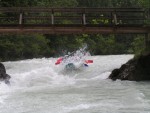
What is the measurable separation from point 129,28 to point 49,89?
5895 mm

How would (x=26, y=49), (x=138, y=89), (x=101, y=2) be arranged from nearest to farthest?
1. (x=138, y=89)
2. (x=26, y=49)
3. (x=101, y=2)

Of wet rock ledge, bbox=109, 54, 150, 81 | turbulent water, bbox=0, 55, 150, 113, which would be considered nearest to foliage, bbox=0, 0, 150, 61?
wet rock ledge, bbox=109, 54, 150, 81

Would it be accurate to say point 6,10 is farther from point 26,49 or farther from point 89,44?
point 89,44

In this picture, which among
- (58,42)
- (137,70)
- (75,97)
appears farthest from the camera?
(58,42)

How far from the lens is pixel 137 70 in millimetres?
24828

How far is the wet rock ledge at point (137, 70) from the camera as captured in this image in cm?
2478

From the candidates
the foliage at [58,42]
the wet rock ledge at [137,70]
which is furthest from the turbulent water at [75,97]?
the foliage at [58,42]

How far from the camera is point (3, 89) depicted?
861 inches

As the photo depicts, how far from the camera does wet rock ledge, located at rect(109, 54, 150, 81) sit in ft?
81.3

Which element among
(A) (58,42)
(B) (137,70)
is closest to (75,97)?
(B) (137,70)

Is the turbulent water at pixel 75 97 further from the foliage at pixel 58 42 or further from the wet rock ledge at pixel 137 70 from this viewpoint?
the foliage at pixel 58 42

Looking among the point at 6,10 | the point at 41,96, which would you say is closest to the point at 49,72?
the point at 6,10

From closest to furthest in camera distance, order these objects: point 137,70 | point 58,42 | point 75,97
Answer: point 75,97, point 137,70, point 58,42

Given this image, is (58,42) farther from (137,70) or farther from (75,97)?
(75,97)
